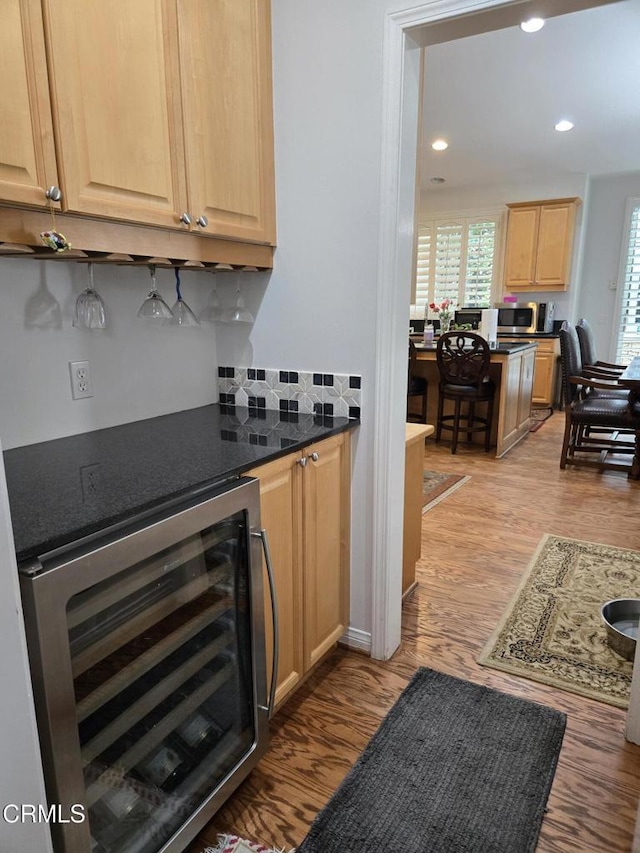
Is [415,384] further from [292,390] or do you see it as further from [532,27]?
[292,390]

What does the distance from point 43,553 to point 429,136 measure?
567 cm

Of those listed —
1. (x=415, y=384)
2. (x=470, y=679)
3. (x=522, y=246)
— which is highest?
(x=522, y=246)

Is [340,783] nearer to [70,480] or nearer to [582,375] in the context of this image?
[70,480]

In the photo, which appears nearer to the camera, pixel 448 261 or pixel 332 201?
pixel 332 201

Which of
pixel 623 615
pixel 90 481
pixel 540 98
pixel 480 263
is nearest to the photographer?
pixel 90 481

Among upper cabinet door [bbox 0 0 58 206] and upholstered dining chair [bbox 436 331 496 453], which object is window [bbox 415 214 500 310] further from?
upper cabinet door [bbox 0 0 58 206]

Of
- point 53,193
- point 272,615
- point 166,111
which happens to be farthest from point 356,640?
point 166,111

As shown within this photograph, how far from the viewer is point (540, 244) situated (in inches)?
271

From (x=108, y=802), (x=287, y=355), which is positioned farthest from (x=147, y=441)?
(x=108, y=802)

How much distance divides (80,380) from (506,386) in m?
3.73

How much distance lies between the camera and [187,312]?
72.2 inches

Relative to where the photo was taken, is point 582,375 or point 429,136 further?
point 429,136

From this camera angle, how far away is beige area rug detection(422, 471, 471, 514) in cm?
372

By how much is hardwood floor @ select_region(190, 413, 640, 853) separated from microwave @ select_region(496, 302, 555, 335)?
3742mm
